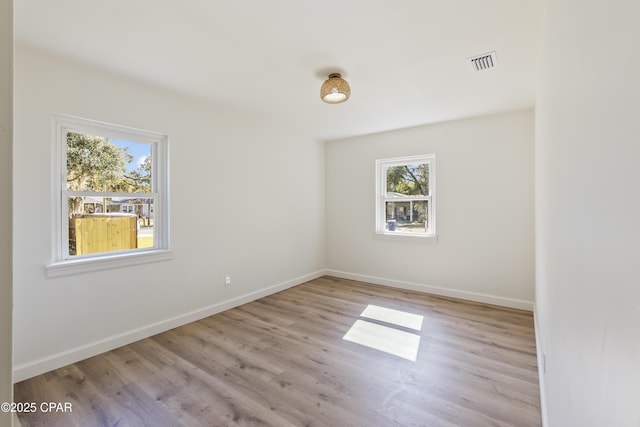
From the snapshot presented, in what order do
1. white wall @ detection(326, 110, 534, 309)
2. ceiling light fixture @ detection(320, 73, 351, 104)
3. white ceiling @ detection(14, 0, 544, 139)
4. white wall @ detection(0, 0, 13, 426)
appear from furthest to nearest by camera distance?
white wall @ detection(326, 110, 534, 309) → ceiling light fixture @ detection(320, 73, 351, 104) → white ceiling @ detection(14, 0, 544, 139) → white wall @ detection(0, 0, 13, 426)

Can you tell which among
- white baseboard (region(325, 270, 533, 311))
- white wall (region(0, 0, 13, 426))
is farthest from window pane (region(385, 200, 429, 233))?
white wall (region(0, 0, 13, 426))

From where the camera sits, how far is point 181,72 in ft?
8.47

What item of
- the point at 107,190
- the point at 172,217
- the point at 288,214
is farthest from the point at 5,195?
the point at 288,214

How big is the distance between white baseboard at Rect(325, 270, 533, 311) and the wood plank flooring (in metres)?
0.41

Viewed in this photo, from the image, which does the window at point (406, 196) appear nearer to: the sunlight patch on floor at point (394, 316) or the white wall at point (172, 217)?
the white wall at point (172, 217)

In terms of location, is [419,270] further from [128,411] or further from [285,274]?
[128,411]

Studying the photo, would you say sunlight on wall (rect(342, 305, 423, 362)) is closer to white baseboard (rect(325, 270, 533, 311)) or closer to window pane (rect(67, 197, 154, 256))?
white baseboard (rect(325, 270, 533, 311))

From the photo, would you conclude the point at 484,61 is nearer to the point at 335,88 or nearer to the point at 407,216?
the point at 335,88

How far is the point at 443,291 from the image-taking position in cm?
413

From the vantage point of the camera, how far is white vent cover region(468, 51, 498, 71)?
2305mm

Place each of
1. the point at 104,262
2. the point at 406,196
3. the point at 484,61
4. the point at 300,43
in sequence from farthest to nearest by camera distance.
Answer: the point at 406,196 → the point at 104,262 → the point at 484,61 → the point at 300,43

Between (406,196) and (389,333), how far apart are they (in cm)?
225

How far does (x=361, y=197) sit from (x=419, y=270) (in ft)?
4.81

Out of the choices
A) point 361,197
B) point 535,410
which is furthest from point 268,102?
point 535,410
